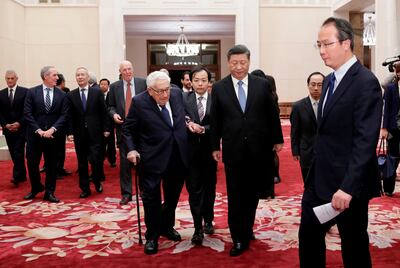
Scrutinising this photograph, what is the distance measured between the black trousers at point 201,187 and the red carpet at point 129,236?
0.22 m

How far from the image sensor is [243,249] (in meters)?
4.01

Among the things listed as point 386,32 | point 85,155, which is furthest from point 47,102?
point 386,32

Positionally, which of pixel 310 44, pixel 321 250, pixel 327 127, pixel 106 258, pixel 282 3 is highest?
pixel 282 3

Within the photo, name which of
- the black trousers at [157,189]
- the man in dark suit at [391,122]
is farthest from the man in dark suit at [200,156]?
the man in dark suit at [391,122]

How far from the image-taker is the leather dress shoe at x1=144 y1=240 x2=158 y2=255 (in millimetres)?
4029

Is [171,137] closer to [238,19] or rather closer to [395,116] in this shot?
[395,116]

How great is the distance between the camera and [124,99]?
619 cm

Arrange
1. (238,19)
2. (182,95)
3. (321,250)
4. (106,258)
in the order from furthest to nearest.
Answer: (238,19), (182,95), (106,258), (321,250)

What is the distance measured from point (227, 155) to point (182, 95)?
72cm

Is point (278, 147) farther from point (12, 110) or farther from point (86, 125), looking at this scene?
point (12, 110)

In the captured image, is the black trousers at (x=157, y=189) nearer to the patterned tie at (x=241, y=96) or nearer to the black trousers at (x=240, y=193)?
the black trousers at (x=240, y=193)

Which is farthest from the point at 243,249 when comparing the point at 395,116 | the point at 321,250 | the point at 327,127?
the point at 395,116

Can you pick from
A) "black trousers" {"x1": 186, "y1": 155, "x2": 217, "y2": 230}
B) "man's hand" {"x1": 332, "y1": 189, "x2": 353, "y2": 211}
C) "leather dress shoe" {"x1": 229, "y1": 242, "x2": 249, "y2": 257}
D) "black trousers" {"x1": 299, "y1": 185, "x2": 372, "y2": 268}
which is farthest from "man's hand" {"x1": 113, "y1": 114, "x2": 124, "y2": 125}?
"man's hand" {"x1": 332, "y1": 189, "x2": 353, "y2": 211}

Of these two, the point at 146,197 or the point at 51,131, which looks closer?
the point at 146,197
